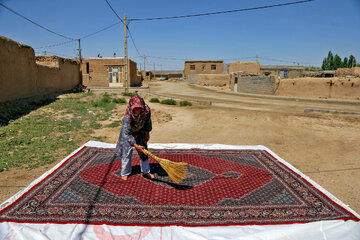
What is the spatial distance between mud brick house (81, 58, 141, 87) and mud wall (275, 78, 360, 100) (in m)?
13.9

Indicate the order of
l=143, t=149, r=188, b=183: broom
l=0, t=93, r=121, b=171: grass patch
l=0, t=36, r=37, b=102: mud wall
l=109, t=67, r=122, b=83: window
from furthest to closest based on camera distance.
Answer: l=109, t=67, r=122, b=83: window < l=0, t=36, r=37, b=102: mud wall < l=0, t=93, r=121, b=171: grass patch < l=143, t=149, r=188, b=183: broom

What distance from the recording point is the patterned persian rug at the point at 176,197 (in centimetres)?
263

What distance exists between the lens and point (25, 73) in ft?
33.9

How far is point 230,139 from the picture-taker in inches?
262

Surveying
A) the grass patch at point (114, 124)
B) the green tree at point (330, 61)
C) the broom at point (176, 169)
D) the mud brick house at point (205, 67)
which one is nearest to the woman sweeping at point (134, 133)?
the broom at point (176, 169)

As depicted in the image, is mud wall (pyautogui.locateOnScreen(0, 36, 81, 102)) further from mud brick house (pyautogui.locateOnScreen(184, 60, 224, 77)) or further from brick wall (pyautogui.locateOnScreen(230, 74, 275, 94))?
mud brick house (pyautogui.locateOnScreen(184, 60, 224, 77))

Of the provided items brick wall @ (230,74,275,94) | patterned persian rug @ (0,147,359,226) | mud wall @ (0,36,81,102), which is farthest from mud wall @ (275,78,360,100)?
mud wall @ (0,36,81,102)

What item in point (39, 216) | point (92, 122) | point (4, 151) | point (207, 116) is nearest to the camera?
point (39, 216)

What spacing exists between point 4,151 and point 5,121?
8.44 ft

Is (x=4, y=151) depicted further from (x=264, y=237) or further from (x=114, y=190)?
(x=264, y=237)

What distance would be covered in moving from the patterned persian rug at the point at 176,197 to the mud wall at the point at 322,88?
48.5ft

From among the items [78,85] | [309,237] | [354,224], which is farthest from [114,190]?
[78,85]

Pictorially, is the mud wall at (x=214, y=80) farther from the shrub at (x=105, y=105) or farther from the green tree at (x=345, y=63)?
the green tree at (x=345, y=63)

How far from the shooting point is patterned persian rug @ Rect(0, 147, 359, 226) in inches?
104
